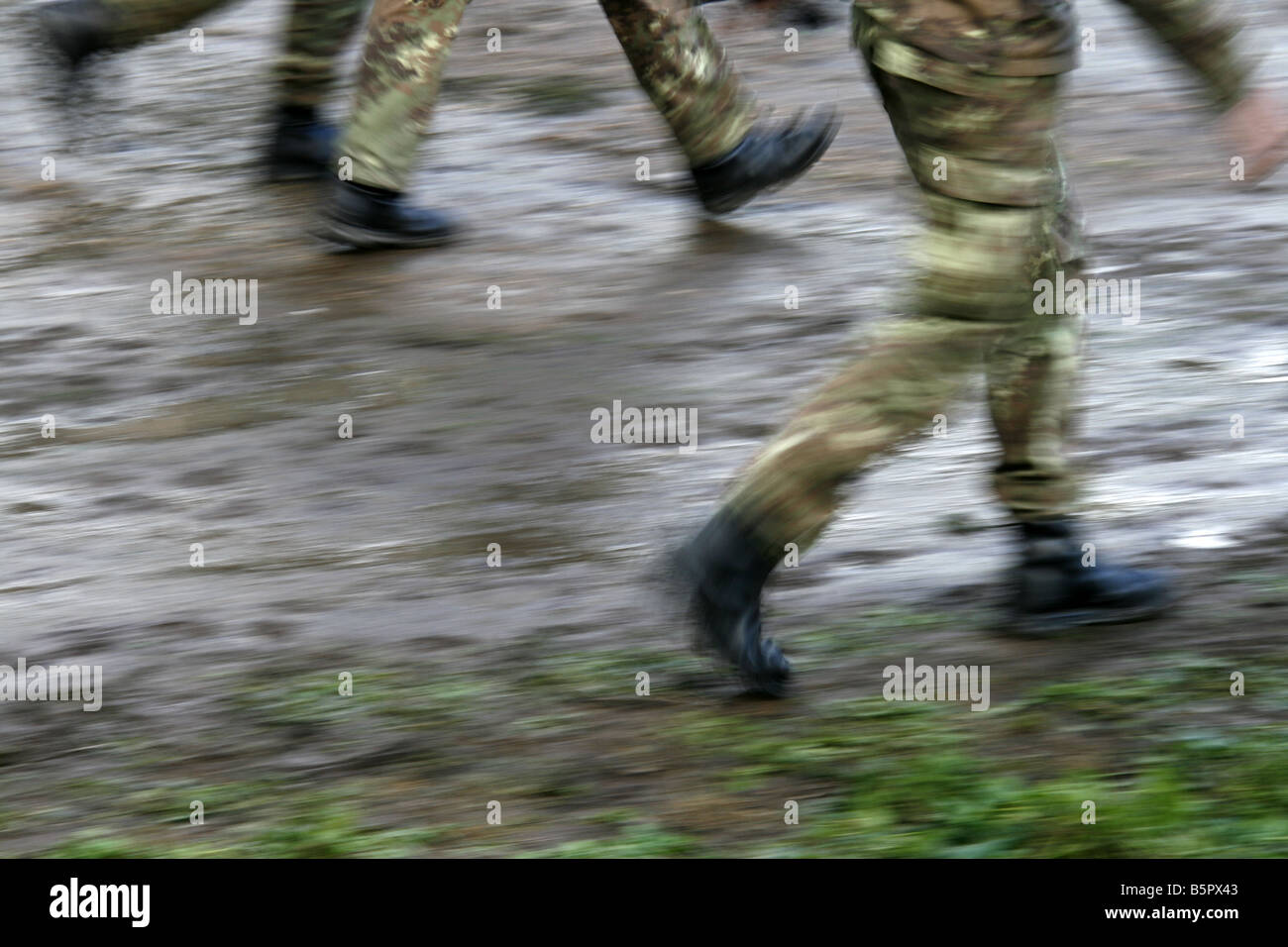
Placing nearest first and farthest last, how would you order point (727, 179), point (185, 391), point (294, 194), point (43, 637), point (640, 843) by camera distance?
1. point (640, 843)
2. point (43, 637)
3. point (185, 391)
4. point (727, 179)
5. point (294, 194)

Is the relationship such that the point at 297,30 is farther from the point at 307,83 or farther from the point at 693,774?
the point at 693,774

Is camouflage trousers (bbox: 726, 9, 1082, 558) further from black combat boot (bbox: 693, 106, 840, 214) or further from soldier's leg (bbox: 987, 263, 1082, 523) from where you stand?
black combat boot (bbox: 693, 106, 840, 214)

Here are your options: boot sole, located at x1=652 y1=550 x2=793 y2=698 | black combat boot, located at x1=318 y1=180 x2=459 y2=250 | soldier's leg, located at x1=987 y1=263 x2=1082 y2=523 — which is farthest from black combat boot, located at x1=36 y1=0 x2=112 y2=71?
soldier's leg, located at x1=987 y1=263 x2=1082 y2=523

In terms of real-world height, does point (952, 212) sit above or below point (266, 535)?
above

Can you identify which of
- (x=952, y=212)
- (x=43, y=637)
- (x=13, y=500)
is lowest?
(x=43, y=637)

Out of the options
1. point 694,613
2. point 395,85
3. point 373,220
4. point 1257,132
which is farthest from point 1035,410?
point 373,220

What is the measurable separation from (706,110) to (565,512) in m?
2.00

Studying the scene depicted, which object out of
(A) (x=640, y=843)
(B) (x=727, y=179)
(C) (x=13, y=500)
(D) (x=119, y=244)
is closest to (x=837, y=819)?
(A) (x=640, y=843)

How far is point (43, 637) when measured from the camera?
156 inches

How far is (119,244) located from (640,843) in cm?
373

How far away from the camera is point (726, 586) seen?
11.1 ft

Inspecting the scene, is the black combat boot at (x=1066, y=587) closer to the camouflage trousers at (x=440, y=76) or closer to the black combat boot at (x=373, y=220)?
the camouflage trousers at (x=440, y=76)

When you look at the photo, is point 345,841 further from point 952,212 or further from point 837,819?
point 952,212

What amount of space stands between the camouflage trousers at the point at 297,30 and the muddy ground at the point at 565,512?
0.37 meters
